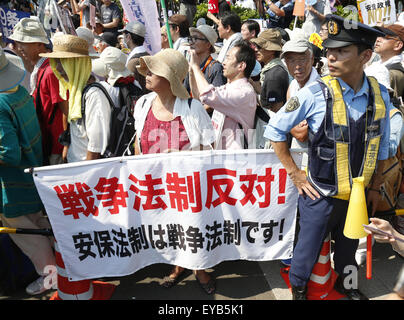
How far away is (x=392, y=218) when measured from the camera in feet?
11.2

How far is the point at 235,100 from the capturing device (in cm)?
300

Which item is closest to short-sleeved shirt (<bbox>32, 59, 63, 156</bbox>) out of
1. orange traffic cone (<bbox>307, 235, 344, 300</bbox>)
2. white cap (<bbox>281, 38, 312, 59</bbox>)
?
white cap (<bbox>281, 38, 312, 59</bbox>)

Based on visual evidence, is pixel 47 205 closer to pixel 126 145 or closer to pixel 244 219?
pixel 126 145

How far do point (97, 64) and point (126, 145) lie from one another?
1287 mm

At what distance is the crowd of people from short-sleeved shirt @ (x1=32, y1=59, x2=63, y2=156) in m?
0.01

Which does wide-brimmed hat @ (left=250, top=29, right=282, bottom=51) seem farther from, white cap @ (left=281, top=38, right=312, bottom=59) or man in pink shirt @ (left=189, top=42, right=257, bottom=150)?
man in pink shirt @ (left=189, top=42, right=257, bottom=150)

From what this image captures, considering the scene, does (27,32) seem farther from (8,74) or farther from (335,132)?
(335,132)

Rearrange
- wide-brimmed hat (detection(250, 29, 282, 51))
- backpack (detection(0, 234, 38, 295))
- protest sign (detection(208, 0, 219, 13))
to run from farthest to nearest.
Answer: protest sign (detection(208, 0, 219, 13)) < wide-brimmed hat (detection(250, 29, 282, 51)) < backpack (detection(0, 234, 38, 295))

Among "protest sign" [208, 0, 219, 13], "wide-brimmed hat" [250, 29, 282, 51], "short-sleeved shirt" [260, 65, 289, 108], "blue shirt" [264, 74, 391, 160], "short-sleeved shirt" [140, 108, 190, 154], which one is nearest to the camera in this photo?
"blue shirt" [264, 74, 391, 160]

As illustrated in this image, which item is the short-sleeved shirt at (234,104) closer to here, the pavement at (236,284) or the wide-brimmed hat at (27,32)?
the pavement at (236,284)

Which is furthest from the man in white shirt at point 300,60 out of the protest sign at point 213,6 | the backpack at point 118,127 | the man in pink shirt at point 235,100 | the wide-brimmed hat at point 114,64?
the protest sign at point 213,6

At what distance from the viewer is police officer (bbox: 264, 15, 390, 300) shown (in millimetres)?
2326

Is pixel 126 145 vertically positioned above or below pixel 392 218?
above

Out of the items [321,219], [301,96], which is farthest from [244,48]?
[321,219]
